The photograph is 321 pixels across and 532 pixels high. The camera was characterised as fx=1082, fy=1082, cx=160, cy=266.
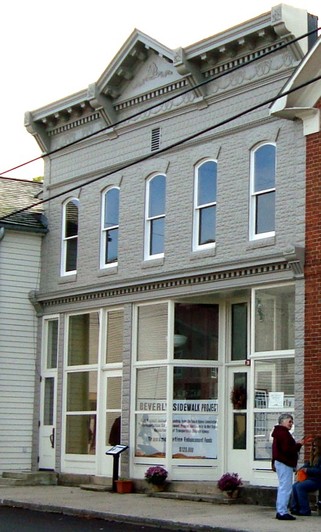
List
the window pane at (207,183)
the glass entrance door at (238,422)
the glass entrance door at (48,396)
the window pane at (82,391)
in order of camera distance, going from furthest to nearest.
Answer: the glass entrance door at (48,396) → the window pane at (82,391) → the window pane at (207,183) → the glass entrance door at (238,422)

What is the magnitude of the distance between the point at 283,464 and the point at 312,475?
2.55 feet

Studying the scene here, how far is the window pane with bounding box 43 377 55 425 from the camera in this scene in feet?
85.9

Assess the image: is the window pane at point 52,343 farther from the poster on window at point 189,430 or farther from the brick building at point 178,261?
the poster on window at point 189,430

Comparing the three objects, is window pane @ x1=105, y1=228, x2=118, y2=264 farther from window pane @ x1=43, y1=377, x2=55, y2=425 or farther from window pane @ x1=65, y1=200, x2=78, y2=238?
window pane @ x1=43, y1=377, x2=55, y2=425

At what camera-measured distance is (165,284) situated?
893 inches

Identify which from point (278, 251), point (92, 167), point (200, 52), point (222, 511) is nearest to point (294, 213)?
point (278, 251)

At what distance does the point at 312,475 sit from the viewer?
17.6 m

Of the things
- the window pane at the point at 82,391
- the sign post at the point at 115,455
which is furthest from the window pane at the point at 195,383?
the window pane at the point at 82,391

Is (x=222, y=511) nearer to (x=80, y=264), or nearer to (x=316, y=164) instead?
(x=316, y=164)

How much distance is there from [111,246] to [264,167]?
17.2 feet

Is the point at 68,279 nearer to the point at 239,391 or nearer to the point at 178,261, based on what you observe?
the point at 178,261

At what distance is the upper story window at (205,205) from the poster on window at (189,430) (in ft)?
10.8

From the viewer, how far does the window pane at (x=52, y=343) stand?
86.4 ft

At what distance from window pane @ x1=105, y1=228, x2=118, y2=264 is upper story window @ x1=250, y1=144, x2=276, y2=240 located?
4696mm
